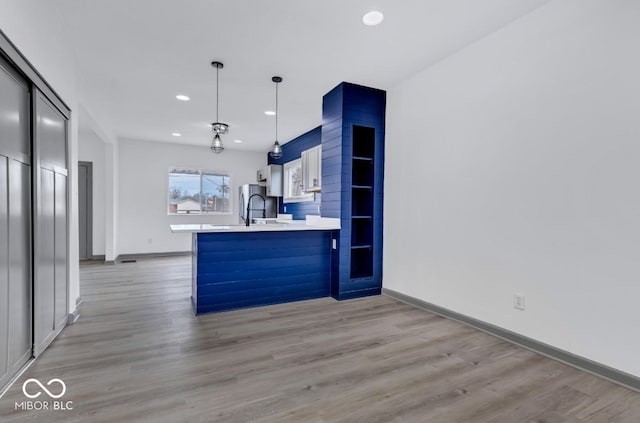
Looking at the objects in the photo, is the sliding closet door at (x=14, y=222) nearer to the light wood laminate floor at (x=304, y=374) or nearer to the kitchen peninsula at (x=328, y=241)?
the light wood laminate floor at (x=304, y=374)

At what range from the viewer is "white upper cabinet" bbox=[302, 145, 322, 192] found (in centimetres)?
530

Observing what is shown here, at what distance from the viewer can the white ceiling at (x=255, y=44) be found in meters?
2.49

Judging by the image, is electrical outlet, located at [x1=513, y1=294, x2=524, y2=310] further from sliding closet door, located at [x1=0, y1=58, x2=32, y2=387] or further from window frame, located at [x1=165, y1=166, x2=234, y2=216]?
window frame, located at [x1=165, y1=166, x2=234, y2=216]

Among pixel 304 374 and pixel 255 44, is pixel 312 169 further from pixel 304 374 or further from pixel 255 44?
pixel 304 374

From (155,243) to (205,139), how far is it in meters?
2.76

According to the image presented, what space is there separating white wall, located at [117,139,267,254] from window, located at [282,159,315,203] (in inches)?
81.1

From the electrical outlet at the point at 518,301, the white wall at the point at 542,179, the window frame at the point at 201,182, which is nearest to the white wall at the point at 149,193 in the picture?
the window frame at the point at 201,182

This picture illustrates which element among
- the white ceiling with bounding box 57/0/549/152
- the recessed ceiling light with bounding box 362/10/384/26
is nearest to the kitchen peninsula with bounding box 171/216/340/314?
the white ceiling with bounding box 57/0/549/152

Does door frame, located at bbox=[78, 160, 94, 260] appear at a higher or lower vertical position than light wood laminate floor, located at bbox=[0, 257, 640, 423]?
higher

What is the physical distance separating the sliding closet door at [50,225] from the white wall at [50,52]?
178 millimetres

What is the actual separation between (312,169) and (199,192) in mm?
3630

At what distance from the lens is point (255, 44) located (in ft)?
9.91

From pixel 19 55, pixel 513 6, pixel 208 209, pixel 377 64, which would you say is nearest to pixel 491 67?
pixel 513 6

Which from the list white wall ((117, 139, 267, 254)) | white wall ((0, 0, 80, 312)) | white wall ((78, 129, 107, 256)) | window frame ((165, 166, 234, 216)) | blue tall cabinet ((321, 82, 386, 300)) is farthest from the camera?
window frame ((165, 166, 234, 216))
